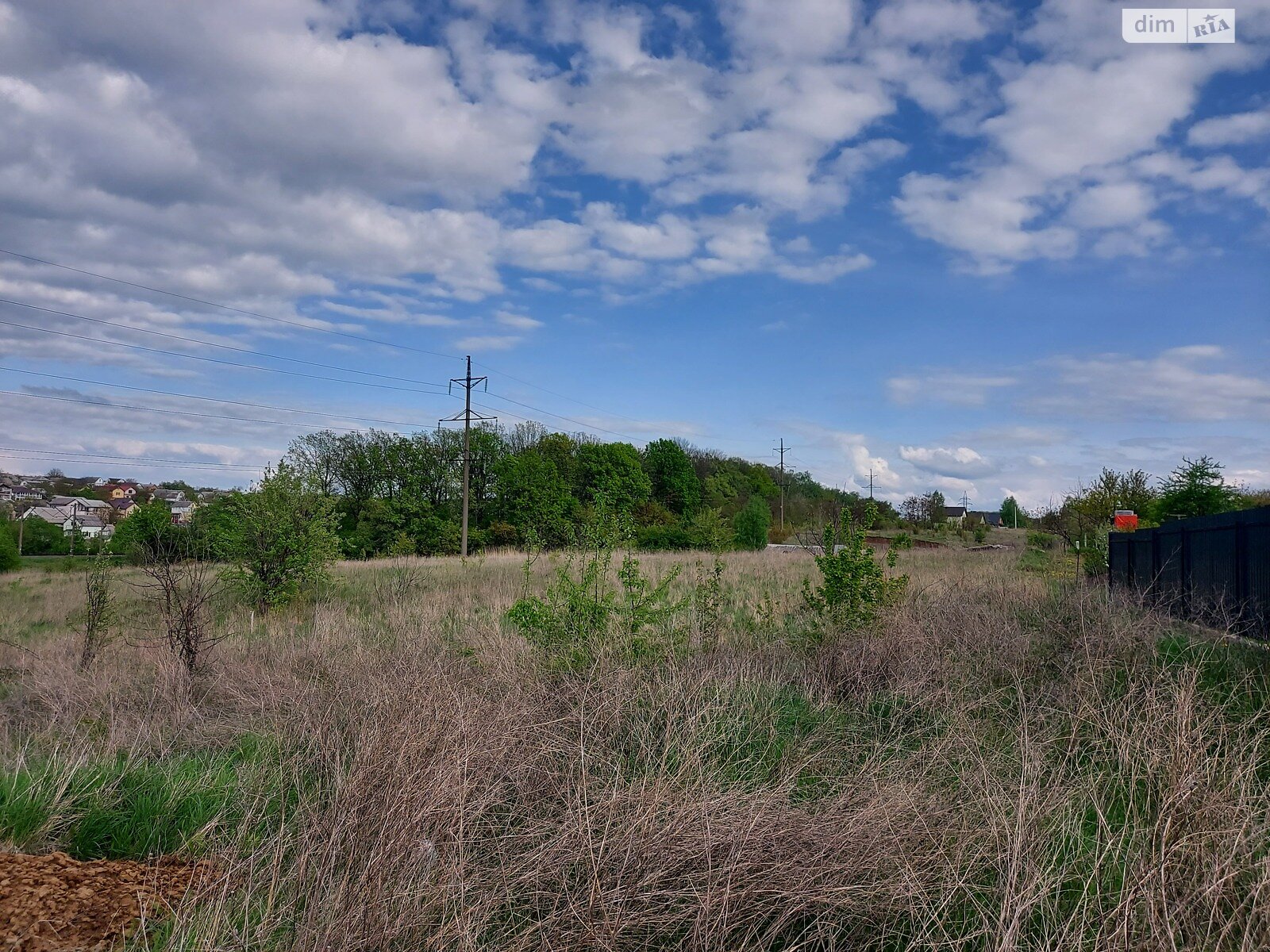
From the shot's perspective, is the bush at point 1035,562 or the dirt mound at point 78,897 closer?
the dirt mound at point 78,897

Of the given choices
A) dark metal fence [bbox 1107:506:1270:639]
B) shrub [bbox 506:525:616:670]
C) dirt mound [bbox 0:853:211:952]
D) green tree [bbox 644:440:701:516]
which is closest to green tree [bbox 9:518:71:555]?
green tree [bbox 644:440:701:516]

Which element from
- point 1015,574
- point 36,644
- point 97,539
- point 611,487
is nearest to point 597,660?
point 611,487

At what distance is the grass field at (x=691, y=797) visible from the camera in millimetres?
2990

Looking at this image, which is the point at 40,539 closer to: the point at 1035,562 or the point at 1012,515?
the point at 1035,562

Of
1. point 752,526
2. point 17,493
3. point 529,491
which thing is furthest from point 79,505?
point 752,526

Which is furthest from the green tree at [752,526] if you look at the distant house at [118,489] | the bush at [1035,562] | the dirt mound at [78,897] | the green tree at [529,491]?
the distant house at [118,489]

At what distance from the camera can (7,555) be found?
34.3 meters

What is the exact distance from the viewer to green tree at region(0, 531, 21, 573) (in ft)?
112

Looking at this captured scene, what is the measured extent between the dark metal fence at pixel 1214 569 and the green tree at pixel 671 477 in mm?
47553

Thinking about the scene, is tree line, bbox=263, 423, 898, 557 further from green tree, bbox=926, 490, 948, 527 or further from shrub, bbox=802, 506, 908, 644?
shrub, bbox=802, 506, 908, 644

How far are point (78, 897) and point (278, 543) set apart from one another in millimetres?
14355

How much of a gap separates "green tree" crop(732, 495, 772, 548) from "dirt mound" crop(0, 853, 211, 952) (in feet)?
131

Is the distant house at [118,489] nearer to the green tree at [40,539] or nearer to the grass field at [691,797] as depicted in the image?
the green tree at [40,539]

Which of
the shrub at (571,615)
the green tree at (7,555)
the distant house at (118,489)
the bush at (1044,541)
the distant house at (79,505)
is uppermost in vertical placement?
the distant house at (118,489)
